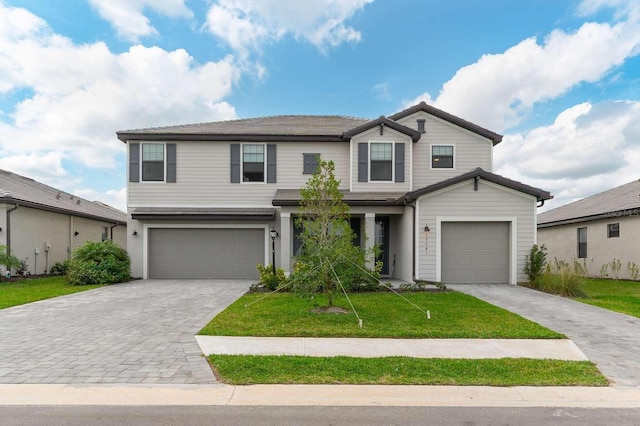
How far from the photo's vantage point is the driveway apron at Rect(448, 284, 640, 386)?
5305 millimetres

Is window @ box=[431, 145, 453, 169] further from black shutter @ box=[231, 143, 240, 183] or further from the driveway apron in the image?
black shutter @ box=[231, 143, 240, 183]

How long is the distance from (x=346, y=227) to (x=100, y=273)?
1031cm

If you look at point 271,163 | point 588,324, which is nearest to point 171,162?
point 271,163

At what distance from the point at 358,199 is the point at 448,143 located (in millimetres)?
5121

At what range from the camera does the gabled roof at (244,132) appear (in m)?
15.1

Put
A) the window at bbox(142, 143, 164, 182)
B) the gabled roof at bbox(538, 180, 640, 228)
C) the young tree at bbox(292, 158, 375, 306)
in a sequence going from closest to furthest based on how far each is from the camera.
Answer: the young tree at bbox(292, 158, 375, 306)
the window at bbox(142, 143, 164, 182)
the gabled roof at bbox(538, 180, 640, 228)

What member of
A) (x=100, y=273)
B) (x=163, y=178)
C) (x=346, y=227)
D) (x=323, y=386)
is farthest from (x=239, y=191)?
(x=323, y=386)

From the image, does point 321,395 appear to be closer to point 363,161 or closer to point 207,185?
point 363,161

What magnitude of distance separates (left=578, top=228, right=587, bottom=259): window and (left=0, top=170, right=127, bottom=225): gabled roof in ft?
84.3

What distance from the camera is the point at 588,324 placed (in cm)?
757

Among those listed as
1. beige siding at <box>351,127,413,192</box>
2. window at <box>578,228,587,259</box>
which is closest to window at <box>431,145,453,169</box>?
beige siding at <box>351,127,413,192</box>

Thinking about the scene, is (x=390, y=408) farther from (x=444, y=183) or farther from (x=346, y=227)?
(x=444, y=183)

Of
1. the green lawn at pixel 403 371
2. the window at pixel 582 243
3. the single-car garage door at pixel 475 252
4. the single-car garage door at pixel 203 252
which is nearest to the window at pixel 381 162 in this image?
the single-car garage door at pixel 475 252

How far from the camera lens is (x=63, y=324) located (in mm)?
7379
